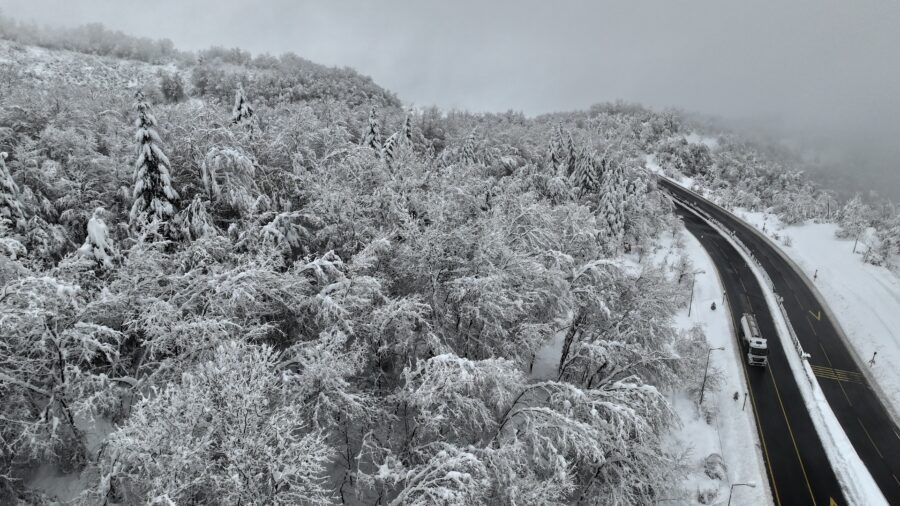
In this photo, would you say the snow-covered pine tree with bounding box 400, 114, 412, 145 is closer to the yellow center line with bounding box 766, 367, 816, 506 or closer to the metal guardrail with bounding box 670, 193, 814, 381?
the yellow center line with bounding box 766, 367, 816, 506

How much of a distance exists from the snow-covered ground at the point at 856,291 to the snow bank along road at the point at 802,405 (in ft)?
4.45

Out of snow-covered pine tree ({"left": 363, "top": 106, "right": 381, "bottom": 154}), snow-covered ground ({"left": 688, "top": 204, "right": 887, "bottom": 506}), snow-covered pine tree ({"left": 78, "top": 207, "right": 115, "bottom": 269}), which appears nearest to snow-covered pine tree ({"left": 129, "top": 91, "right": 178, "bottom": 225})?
snow-covered pine tree ({"left": 78, "top": 207, "right": 115, "bottom": 269})

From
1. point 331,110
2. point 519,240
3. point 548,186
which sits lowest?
point 519,240

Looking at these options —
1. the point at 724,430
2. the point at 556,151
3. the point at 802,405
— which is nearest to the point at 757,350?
the point at 802,405

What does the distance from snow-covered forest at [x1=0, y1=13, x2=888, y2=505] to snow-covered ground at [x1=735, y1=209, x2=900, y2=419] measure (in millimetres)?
19382

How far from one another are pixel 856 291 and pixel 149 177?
65335 millimetres

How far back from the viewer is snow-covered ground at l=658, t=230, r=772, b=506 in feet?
86.7

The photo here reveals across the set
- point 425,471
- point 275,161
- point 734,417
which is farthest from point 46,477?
point 734,417

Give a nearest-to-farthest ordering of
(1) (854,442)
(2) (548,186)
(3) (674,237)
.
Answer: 1. (1) (854,442)
2. (2) (548,186)
3. (3) (674,237)

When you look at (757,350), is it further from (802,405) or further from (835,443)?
(835,443)

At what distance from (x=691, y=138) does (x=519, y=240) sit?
139 m

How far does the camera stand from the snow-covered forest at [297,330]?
12852mm

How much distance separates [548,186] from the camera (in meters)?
51.6

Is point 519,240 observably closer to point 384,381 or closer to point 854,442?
point 384,381
